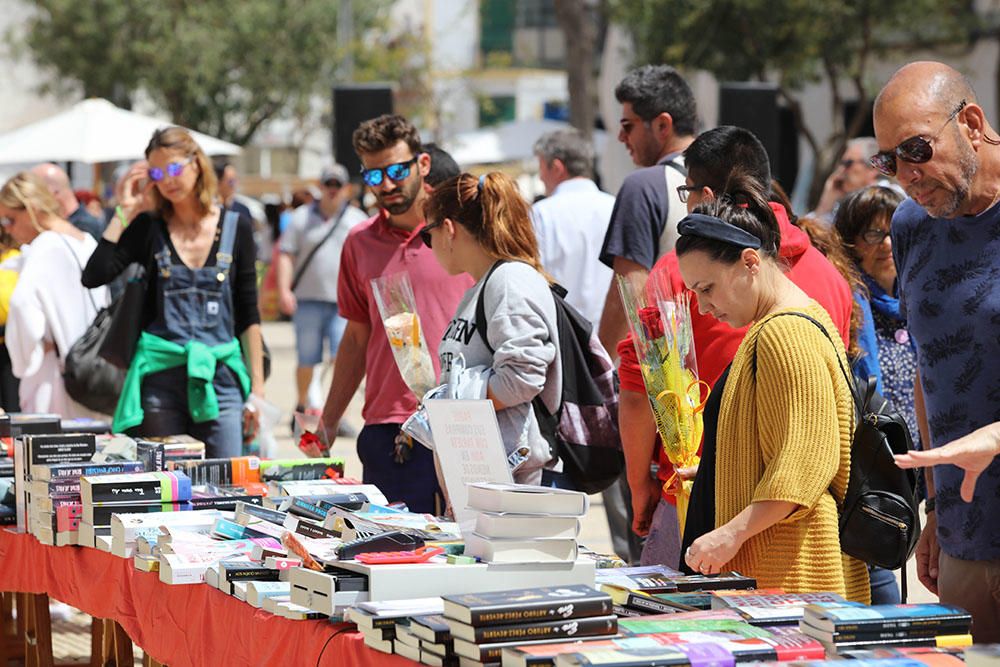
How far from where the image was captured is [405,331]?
5.34 meters

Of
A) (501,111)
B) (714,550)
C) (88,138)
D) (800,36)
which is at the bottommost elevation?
(714,550)

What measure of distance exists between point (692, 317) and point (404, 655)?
168cm

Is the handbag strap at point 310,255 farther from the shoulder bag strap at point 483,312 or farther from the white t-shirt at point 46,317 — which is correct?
the shoulder bag strap at point 483,312

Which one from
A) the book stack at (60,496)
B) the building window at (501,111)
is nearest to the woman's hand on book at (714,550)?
the book stack at (60,496)

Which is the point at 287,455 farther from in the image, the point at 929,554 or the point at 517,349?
the point at 929,554

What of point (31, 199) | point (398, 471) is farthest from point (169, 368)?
point (31, 199)

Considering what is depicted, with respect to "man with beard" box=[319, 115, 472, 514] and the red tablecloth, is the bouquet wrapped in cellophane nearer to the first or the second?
the red tablecloth

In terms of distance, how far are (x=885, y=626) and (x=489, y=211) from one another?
223cm

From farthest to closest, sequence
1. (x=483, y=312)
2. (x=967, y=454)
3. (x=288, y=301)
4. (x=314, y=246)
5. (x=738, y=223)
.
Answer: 1. (x=288, y=301)
2. (x=314, y=246)
3. (x=483, y=312)
4. (x=738, y=223)
5. (x=967, y=454)

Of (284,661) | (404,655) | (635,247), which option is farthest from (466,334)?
(404,655)

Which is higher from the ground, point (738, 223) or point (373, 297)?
point (738, 223)

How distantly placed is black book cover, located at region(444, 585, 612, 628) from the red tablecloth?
0.20 meters

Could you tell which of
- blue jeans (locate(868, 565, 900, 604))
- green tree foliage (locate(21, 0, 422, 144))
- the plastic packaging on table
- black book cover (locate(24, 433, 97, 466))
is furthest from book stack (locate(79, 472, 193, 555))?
green tree foliage (locate(21, 0, 422, 144))

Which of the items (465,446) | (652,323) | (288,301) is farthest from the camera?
(288,301)
